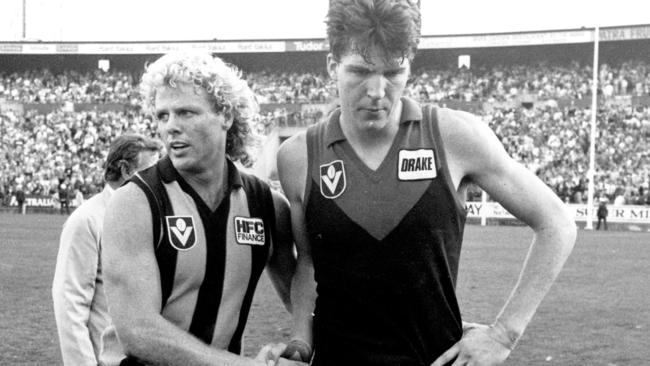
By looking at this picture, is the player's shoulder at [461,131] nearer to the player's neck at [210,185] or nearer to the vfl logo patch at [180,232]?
the player's neck at [210,185]

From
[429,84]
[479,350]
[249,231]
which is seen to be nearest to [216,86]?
[249,231]

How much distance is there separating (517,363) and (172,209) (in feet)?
19.1

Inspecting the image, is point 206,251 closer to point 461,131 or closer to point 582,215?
point 461,131

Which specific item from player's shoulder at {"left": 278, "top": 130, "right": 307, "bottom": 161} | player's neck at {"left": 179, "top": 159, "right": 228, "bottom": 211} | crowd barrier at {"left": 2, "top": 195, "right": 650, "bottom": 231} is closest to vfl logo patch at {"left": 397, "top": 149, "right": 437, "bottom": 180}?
player's shoulder at {"left": 278, "top": 130, "right": 307, "bottom": 161}

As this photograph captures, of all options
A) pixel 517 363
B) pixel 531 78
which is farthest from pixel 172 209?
pixel 531 78

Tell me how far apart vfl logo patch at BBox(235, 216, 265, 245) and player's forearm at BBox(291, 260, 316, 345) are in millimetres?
203

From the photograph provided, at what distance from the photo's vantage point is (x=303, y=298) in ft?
11.1

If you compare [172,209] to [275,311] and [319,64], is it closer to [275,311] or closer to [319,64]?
[275,311]

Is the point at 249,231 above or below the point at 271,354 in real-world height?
above

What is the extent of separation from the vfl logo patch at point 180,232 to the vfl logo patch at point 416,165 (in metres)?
0.75

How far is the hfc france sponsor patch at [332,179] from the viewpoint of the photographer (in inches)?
124

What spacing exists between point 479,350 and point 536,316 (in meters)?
8.73

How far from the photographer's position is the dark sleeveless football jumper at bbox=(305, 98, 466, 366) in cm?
312

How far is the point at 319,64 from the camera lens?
54750mm
